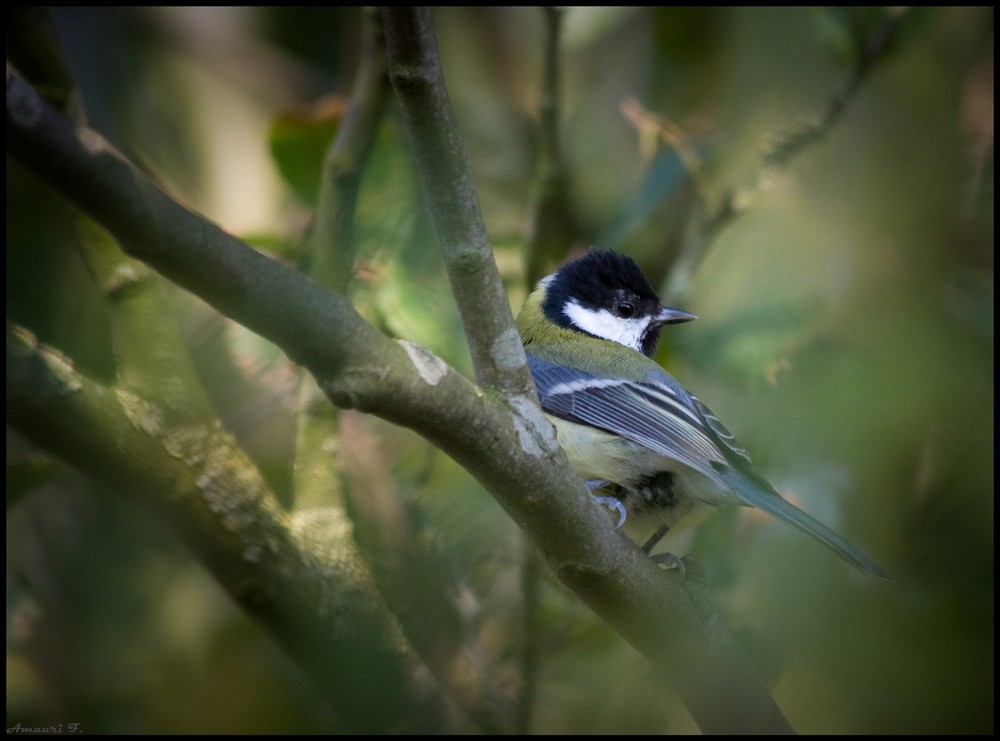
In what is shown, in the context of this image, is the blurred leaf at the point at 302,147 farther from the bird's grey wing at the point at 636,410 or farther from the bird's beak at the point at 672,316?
the bird's beak at the point at 672,316

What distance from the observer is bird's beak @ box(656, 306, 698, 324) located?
2.59 m

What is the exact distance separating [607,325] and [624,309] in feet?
0.24

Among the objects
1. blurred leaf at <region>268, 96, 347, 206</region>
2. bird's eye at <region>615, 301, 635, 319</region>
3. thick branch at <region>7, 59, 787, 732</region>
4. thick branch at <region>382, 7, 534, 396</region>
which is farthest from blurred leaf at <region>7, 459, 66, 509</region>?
bird's eye at <region>615, 301, 635, 319</region>

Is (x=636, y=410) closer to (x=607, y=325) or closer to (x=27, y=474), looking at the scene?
(x=607, y=325)

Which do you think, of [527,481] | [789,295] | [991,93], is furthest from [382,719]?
[991,93]

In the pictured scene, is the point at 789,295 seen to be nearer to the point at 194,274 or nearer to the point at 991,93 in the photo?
the point at 991,93

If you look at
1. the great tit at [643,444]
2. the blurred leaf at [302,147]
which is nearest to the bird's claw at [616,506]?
the great tit at [643,444]

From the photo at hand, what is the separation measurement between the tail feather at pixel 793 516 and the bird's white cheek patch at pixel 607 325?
0.75 m

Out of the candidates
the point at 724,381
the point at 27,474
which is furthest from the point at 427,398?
the point at 724,381

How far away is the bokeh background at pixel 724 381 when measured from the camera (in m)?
2.28

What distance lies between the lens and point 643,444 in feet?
6.74

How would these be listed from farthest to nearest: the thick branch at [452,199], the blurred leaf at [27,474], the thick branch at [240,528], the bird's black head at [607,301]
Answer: the bird's black head at [607,301]
the blurred leaf at [27,474]
the thick branch at [240,528]
the thick branch at [452,199]

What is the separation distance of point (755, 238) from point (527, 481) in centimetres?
191

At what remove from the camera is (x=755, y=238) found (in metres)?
2.91
